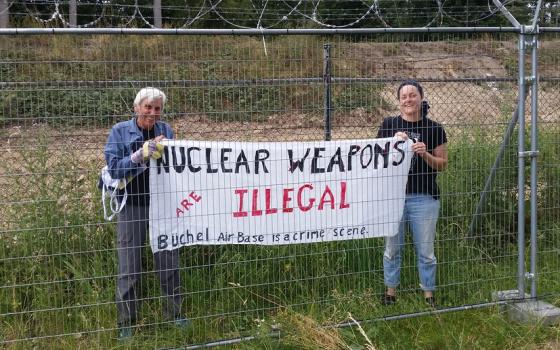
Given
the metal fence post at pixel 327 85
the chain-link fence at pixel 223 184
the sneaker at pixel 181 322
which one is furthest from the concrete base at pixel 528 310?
the sneaker at pixel 181 322

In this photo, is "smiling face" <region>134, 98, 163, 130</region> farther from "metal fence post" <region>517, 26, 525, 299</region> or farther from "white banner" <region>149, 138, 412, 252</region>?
"metal fence post" <region>517, 26, 525, 299</region>

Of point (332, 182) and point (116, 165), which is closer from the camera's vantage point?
point (116, 165)

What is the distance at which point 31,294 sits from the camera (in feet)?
15.0

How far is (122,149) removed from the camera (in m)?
4.08

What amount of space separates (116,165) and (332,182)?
56.8 inches

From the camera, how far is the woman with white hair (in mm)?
4023

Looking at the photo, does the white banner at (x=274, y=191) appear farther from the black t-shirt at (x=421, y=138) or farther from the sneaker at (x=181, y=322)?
the sneaker at (x=181, y=322)

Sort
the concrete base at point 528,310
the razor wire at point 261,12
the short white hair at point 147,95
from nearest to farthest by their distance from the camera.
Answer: the short white hair at point 147,95, the concrete base at point 528,310, the razor wire at point 261,12

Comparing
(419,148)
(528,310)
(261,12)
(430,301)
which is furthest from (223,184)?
(261,12)

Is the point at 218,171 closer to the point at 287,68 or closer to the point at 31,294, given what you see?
the point at 287,68

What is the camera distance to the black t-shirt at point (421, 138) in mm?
4582

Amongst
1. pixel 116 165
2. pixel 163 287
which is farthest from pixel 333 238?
pixel 116 165

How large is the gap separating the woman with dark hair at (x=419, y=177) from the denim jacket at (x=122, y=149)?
173 centimetres

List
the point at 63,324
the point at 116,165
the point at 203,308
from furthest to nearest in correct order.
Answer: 1. the point at 203,308
2. the point at 63,324
3. the point at 116,165
